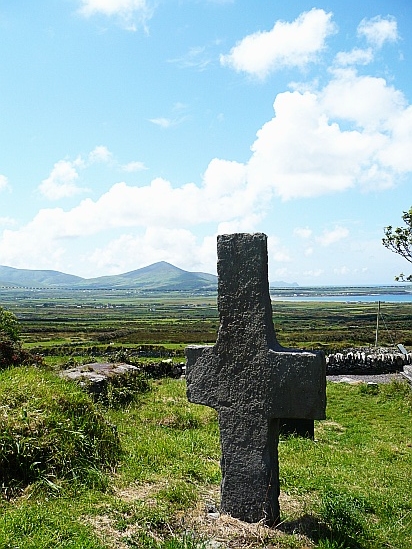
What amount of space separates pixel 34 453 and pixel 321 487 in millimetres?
3531

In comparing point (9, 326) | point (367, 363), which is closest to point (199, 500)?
point (9, 326)

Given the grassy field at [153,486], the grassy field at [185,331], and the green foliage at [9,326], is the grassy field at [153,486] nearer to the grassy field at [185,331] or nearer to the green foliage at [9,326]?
the green foliage at [9,326]

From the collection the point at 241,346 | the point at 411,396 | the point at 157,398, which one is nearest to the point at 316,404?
the point at 241,346

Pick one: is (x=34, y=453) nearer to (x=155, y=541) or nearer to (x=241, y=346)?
(x=155, y=541)

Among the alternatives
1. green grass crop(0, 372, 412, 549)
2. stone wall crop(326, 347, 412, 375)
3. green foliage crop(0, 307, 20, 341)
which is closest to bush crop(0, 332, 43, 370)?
green foliage crop(0, 307, 20, 341)

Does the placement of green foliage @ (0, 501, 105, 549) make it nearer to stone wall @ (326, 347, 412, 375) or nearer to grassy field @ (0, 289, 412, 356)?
stone wall @ (326, 347, 412, 375)

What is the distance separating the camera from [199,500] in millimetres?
6172

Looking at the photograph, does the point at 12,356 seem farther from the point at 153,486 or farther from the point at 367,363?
the point at 367,363

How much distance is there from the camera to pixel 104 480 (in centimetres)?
639

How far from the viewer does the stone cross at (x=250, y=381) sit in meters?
5.53

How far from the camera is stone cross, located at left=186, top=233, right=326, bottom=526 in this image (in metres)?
5.53

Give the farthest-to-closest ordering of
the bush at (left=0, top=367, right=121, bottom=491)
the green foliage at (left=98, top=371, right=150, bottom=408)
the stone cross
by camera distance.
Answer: the green foliage at (left=98, top=371, right=150, bottom=408), the bush at (left=0, top=367, right=121, bottom=491), the stone cross

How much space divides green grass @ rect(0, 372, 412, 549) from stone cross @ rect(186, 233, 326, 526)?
36 cm

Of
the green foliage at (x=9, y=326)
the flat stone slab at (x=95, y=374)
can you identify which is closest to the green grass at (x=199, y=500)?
the flat stone slab at (x=95, y=374)
